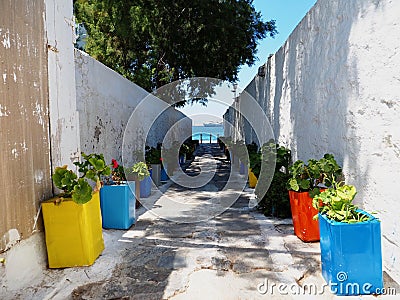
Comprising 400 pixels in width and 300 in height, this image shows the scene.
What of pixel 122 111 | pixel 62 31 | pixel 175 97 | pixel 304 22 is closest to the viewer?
pixel 62 31

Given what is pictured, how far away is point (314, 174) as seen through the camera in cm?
320

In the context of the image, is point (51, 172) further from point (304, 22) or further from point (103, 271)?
point (304, 22)

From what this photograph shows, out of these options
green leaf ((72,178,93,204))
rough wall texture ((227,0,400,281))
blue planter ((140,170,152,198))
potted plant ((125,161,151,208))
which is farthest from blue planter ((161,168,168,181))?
green leaf ((72,178,93,204))

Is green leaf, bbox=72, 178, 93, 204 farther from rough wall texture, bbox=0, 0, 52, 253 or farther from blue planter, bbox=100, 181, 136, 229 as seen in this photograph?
blue planter, bbox=100, 181, 136, 229

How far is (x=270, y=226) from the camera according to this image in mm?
3949

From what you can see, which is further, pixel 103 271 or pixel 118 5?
pixel 118 5

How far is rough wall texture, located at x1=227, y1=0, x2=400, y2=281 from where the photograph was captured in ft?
7.91

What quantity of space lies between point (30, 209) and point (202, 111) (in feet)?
35.2

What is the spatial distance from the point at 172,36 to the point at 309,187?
7610 mm

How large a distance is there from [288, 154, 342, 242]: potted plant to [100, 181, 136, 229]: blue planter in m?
1.85

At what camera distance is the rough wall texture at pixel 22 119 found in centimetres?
229

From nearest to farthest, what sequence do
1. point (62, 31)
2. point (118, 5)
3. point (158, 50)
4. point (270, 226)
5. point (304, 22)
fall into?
point (62, 31)
point (270, 226)
point (304, 22)
point (118, 5)
point (158, 50)

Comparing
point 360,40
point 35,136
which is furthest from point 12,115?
point 360,40

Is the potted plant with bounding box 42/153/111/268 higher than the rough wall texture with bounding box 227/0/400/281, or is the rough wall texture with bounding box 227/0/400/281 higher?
the rough wall texture with bounding box 227/0/400/281
